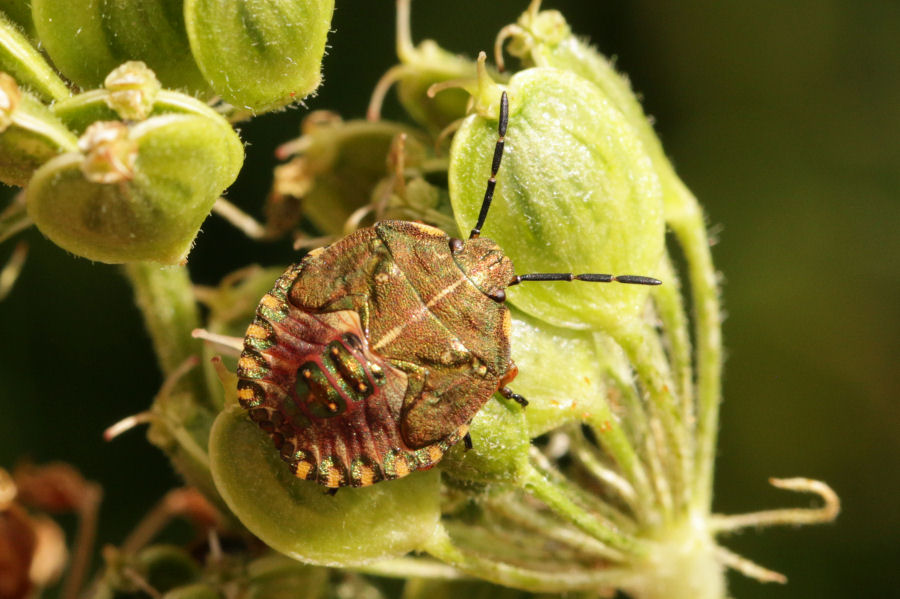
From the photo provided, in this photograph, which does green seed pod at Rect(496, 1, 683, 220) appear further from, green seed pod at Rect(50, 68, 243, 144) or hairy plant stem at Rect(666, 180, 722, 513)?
green seed pod at Rect(50, 68, 243, 144)

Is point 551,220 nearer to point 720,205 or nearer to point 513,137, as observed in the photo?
point 513,137

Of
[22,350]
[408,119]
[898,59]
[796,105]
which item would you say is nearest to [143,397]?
[22,350]

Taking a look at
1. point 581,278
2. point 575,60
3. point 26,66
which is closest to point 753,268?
point 575,60

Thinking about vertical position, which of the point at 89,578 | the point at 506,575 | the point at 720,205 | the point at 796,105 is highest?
the point at 796,105

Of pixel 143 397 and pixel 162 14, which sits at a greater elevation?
pixel 162 14

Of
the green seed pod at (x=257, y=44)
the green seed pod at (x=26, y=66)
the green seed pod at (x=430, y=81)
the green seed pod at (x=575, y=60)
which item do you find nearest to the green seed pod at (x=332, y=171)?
the green seed pod at (x=430, y=81)

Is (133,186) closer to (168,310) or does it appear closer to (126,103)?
(126,103)

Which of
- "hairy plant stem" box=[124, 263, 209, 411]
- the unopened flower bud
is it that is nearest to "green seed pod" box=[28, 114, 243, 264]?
the unopened flower bud
